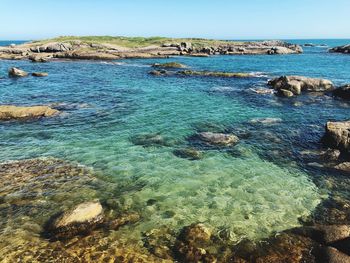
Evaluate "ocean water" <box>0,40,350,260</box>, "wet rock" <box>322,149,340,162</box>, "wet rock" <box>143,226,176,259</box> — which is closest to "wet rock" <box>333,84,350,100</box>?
"ocean water" <box>0,40,350,260</box>

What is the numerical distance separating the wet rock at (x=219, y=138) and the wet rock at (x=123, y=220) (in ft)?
37.8

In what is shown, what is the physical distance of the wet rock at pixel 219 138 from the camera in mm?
26188

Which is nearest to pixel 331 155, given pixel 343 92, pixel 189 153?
pixel 189 153

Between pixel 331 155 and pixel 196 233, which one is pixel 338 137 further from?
pixel 196 233

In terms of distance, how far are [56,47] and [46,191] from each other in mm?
105474

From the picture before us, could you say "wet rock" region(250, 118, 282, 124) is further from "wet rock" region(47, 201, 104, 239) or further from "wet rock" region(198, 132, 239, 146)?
"wet rock" region(47, 201, 104, 239)

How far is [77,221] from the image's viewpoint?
1510 centimetres

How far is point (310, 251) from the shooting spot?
1391 cm

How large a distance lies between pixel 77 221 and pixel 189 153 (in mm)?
10843

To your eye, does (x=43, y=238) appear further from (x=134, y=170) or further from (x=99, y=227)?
(x=134, y=170)

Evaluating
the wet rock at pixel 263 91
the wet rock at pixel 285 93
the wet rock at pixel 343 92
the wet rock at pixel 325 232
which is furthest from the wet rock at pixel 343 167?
the wet rock at pixel 263 91

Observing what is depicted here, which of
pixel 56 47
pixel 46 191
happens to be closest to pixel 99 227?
pixel 46 191

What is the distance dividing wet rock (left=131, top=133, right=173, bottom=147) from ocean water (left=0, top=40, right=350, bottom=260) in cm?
38

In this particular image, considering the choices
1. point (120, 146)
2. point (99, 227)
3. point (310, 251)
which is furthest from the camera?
point (120, 146)
